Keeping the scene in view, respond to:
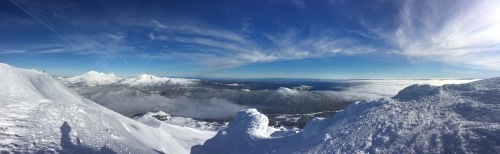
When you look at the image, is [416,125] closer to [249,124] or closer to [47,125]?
[249,124]

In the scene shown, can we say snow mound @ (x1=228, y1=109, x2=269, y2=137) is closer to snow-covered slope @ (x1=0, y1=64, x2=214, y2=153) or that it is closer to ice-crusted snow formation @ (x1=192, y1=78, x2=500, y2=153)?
ice-crusted snow formation @ (x1=192, y1=78, x2=500, y2=153)

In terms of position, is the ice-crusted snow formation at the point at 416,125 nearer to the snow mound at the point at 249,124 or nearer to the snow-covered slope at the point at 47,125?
the snow mound at the point at 249,124

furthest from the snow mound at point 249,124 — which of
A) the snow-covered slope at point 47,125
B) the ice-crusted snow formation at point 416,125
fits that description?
the snow-covered slope at point 47,125

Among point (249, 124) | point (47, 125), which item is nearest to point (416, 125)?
point (249, 124)

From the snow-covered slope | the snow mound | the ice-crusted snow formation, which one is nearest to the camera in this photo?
the ice-crusted snow formation

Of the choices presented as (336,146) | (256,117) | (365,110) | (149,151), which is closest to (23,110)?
(149,151)

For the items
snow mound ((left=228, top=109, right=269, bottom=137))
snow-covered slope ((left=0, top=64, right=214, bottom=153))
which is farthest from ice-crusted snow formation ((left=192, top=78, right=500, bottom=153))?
snow-covered slope ((left=0, top=64, right=214, bottom=153))

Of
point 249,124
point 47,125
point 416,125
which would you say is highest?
point 416,125

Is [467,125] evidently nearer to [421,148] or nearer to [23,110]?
[421,148]
